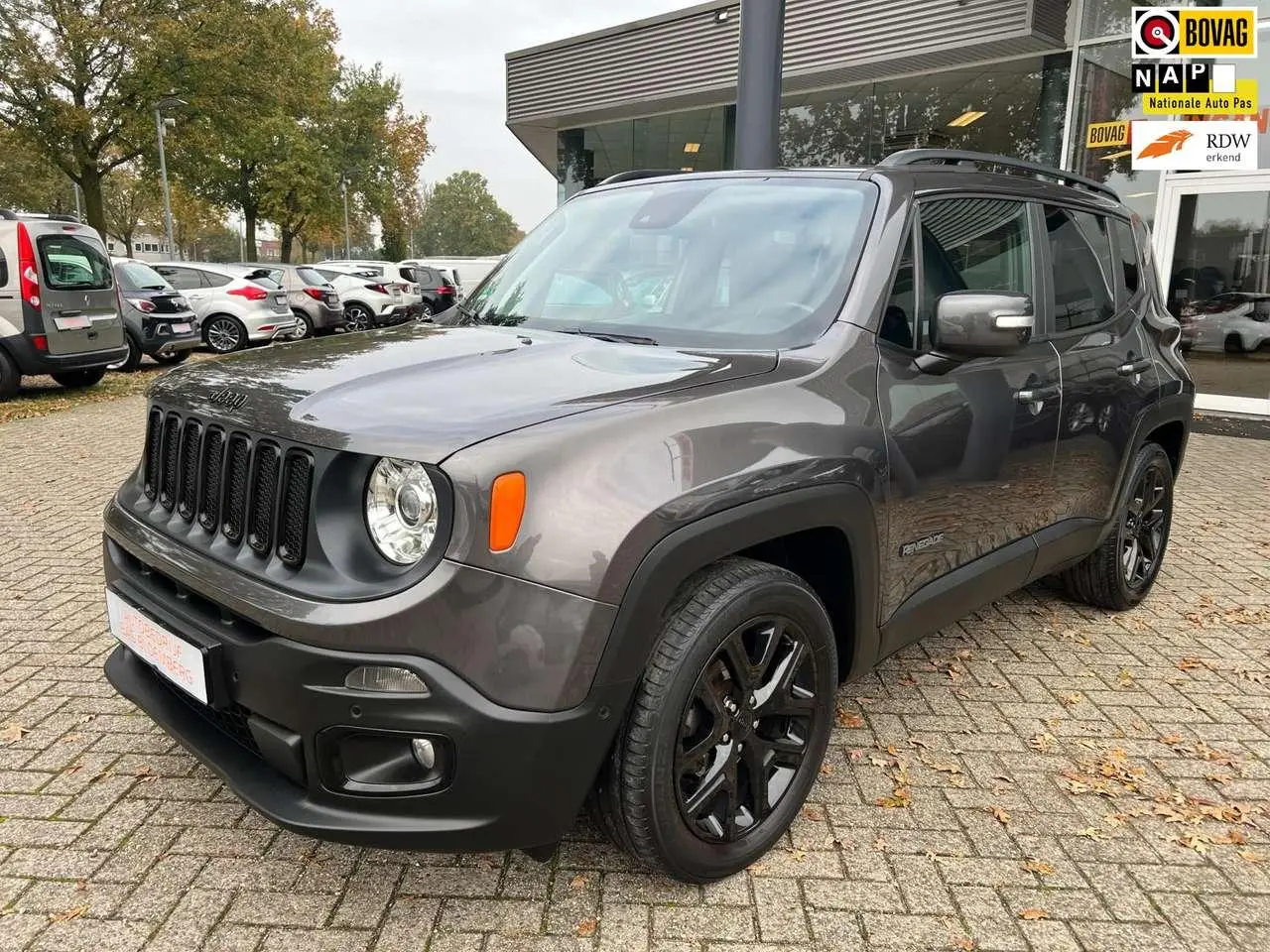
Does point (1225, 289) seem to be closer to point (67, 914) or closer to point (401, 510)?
point (401, 510)

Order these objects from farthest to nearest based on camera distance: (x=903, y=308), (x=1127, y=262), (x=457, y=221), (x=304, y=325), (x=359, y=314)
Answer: (x=457, y=221)
(x=359, y=314)
(x=304, y=325)
(x=1127, y=262)
(x=903, y=308)

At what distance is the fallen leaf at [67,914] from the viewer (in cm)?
224

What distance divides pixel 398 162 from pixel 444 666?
4972cm

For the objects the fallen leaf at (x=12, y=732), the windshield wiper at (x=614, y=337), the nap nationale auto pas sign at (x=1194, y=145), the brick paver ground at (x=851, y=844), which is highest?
the nap nationale auto pas sign at (x=1194, y=145)

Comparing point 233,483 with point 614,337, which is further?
point 614,337

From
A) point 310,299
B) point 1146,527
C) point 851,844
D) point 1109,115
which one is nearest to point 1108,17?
point 1109,115

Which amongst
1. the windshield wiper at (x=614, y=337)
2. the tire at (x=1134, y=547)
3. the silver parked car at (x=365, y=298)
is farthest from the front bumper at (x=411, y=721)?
the silver parked car at (x=365, y=298)

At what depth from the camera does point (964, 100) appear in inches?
525

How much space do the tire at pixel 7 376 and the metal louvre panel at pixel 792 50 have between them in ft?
35.0

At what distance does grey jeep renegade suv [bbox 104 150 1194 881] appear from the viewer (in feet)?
6.20

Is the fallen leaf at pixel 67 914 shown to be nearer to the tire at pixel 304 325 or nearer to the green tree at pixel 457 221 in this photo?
the tire at pixel 304 325

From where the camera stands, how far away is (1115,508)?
155 inches

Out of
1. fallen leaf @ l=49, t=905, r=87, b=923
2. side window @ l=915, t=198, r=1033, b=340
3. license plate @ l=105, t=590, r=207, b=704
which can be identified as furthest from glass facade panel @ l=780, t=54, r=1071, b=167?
fallen leaf @ l=49, t=905, r=87, b=923

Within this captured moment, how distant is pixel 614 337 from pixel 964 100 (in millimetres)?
12550
